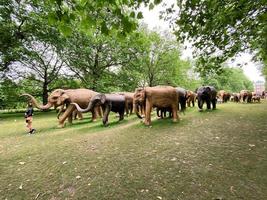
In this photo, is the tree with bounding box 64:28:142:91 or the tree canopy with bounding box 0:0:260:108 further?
the tree with bounding box 64:28:142:91

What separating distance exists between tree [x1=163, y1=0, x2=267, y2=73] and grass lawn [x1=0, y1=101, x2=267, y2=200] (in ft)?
9.88

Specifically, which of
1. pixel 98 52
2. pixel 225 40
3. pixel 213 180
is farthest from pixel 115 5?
pixel 98 52

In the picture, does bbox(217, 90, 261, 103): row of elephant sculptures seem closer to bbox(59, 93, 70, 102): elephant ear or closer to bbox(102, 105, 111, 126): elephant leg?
bbox(102, 105, 111, 126): elephant leg

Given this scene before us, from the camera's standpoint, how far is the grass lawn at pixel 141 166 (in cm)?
447

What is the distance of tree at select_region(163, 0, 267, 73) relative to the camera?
6.50 meters

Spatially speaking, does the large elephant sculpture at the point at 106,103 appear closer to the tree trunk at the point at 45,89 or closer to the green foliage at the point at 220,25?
the green foliage at the point at 220,25

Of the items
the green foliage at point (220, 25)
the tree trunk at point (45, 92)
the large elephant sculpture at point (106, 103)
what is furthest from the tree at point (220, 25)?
the tree trunk at point (45, 92)

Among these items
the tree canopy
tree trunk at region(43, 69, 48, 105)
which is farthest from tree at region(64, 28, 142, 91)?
tree trunk at region(43, 69, 48, 105)

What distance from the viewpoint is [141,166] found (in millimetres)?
5547

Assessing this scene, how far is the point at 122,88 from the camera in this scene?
27656 millimetres

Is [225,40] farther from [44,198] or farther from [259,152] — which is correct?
[44,198]

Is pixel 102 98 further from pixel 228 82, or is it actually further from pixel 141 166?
pixel 228 82

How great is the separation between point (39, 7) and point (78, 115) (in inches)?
485

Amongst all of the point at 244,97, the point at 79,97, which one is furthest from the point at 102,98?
the point at 244,97
